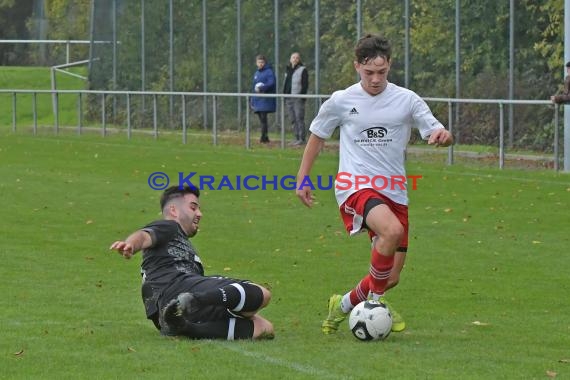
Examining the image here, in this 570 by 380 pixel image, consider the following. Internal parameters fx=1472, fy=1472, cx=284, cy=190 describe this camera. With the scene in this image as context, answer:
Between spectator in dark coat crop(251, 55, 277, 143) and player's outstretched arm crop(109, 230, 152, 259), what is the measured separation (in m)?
21.3

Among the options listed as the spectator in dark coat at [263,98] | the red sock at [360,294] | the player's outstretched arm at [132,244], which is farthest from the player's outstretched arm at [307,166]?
the spectator in dark coat at [263,98]

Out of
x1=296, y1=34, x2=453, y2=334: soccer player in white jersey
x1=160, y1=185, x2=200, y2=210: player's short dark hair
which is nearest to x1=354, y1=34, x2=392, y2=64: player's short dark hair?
x1=296, y1=34, x2=453, y2=334: soccer player in white jersey

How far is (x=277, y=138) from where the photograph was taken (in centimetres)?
3028

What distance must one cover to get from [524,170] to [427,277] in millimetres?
11046

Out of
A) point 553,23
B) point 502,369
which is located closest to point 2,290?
point 502,369

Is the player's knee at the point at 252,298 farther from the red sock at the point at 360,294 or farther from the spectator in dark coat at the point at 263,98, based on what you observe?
the spectator in dark coat at the point at 263,98

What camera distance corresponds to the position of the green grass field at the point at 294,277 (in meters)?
8.23

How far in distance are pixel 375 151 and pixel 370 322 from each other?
1142mm

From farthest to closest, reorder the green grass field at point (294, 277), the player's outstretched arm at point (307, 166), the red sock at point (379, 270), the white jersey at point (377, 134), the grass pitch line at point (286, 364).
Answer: the player's outstretched arm at point (307, 166) < the white jersey at point (377, 134) < the red sock at point (379, 270) < the green grass field at point (294, 277) < the grass pitch line at point (286, 364)

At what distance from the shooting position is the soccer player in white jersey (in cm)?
938

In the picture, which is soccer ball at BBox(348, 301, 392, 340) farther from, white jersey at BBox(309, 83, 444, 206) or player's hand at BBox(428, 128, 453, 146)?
player's hand at BBox(428, 128, 453, 146)

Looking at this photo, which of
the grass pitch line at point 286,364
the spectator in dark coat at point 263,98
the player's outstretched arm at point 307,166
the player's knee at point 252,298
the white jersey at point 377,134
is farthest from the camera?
the spectator in dark coat at point 263,98

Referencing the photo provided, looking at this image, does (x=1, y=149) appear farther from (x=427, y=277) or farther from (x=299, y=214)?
(x=427, y=277)

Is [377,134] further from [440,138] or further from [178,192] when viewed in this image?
[178,192]
